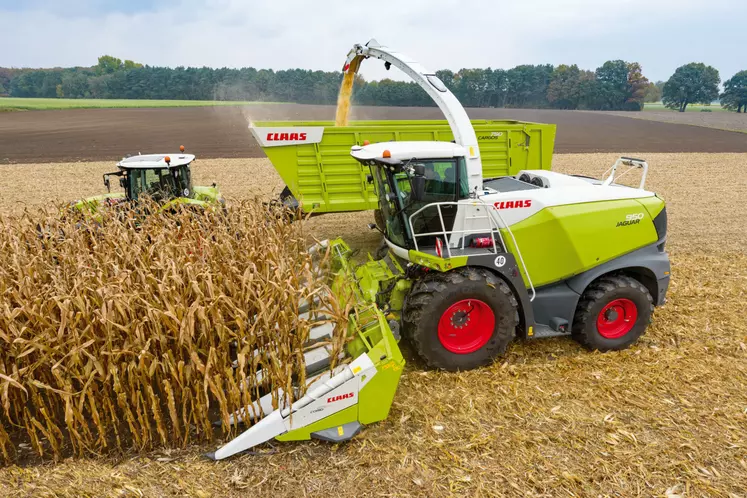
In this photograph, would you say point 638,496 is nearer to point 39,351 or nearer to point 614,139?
point 39,351

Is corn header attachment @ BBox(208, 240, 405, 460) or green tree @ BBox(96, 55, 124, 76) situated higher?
green tree @ BBox(96, 55, 124, 76)

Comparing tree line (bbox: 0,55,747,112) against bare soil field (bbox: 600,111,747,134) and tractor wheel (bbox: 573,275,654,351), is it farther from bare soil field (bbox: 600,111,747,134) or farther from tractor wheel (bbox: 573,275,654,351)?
tractor wheel (bbox: 573,275,654,351)

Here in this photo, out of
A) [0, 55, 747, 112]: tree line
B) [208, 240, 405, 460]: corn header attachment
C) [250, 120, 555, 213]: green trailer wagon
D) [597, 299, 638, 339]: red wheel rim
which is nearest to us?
[208, 240, 405, 460]: corn header attachment

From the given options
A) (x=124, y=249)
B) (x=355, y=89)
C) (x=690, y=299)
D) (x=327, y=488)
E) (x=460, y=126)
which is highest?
(x=355, y=89)

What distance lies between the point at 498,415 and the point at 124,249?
3.39m

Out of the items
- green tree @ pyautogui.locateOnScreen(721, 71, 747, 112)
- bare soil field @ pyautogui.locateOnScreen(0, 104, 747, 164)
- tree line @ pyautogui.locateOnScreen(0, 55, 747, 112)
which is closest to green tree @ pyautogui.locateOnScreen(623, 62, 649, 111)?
tree line @ pyautogui.locateOnScreen(0, 55, 747, 112)

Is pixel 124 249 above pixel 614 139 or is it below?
below

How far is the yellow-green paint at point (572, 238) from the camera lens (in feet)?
14.5

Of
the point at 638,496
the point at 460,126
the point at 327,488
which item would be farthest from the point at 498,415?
the point at 460,126

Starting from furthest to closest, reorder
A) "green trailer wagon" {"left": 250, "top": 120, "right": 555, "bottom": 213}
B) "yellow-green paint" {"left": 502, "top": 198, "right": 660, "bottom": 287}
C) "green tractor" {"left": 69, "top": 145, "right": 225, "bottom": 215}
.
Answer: "green trailer wagon" {"left": 250, "top": 120, "right": 555, "bottom": 213} < "green tractor" {"left": 69, "top": 145, "right": 225, "bottom": 215} < "yellow-green paint" {"left": 502, "top": 198, "right": 660, "bottom": 287}

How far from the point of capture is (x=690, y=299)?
5871 mm

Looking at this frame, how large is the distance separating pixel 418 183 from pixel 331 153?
12.2 ft

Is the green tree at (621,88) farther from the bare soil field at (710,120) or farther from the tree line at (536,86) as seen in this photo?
the bare soil field at (710,120)

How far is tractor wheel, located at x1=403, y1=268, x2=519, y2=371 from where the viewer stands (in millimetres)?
4109
